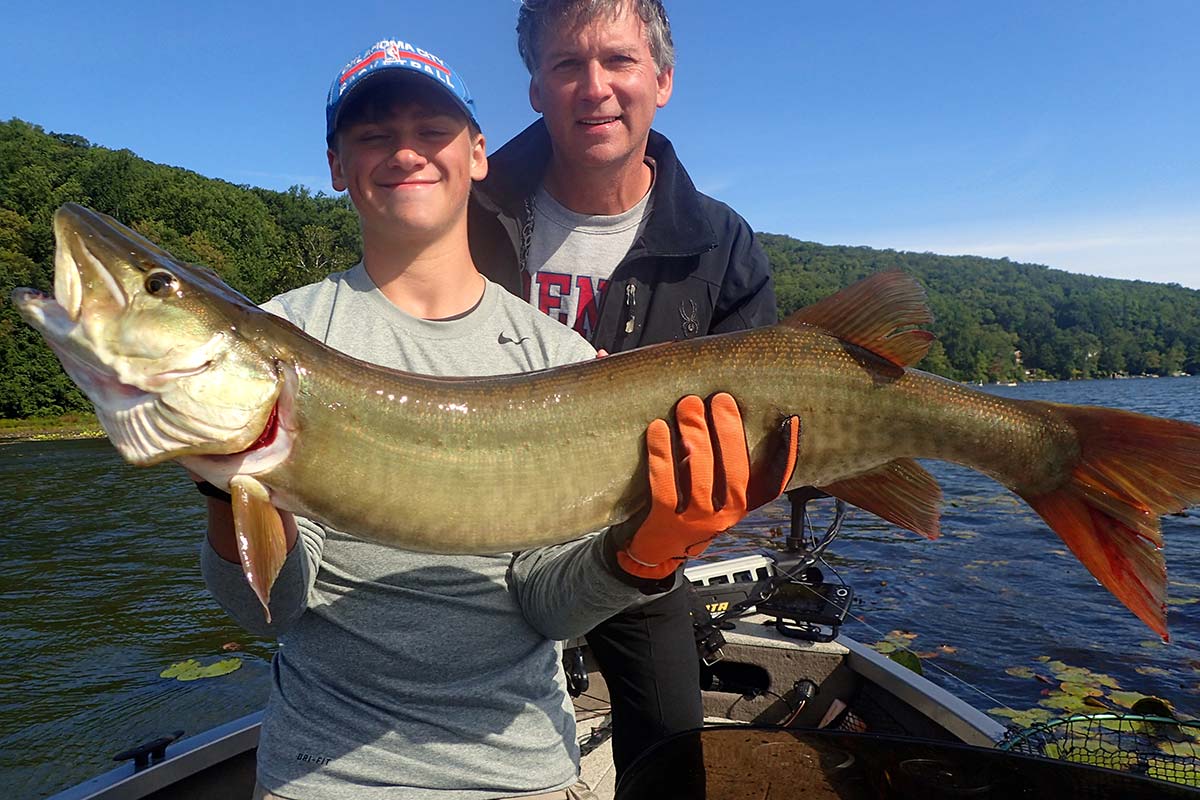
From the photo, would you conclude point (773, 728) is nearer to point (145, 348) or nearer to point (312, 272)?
point (145, 348)

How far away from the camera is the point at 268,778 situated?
6.65ft

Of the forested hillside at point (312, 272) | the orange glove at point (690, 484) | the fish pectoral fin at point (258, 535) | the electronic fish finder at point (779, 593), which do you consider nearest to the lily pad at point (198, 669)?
the electronic fish finder at point (779, 593)

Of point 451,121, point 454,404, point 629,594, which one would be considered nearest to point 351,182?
point 451,121

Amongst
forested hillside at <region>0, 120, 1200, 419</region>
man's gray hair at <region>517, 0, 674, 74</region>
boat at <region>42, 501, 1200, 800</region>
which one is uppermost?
forested hillside at <region>0, 120, 1200, 419</region>

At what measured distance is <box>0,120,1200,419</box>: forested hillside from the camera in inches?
1673

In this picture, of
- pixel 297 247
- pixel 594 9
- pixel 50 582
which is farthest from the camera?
pixel 297 247

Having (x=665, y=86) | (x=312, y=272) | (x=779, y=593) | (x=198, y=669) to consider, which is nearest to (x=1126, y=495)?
(x=665, y=86)

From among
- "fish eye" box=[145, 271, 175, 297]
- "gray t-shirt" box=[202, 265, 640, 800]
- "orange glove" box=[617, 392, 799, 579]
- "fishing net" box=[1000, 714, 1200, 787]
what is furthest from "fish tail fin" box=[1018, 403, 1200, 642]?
"fish eye" box=[145, 271, 175, 297]

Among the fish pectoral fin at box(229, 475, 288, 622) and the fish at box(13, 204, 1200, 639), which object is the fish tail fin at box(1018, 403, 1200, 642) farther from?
the fish pectoral fin at box(229, 475, 288, 622)

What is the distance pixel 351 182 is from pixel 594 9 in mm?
1497

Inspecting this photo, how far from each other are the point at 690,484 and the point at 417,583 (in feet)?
2.89

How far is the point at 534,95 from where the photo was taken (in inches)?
145

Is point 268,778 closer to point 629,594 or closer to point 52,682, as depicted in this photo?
point 629,594

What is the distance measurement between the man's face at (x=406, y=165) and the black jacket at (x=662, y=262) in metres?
0.96
